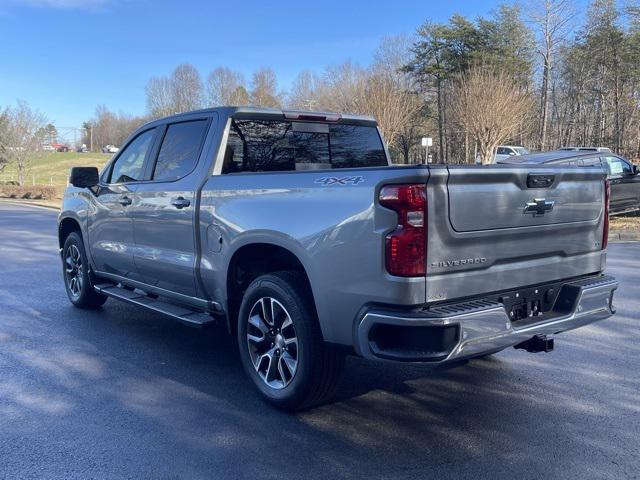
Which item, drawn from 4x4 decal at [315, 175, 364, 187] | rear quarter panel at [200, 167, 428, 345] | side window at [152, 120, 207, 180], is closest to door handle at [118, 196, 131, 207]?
side window at [152, 120, 207, 180]

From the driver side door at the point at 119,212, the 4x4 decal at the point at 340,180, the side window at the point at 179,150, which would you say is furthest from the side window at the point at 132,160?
the 4x4 decal at the point at 340,180

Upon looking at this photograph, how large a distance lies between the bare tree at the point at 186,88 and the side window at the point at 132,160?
47.1 metres

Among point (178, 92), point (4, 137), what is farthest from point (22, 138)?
point (178, 92)

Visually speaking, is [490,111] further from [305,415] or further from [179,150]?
[305,415]

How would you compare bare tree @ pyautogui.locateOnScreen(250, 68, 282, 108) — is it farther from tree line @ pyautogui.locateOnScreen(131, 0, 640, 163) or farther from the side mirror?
the side mirror

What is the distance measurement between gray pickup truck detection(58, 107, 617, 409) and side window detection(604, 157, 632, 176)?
34.6 ft

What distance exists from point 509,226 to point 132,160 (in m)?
3.85

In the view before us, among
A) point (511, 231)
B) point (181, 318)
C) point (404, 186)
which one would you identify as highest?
point (404, 186)

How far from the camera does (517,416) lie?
3.92 metres

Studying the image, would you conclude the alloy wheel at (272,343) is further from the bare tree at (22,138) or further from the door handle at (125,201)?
the bare tree at (22,138)

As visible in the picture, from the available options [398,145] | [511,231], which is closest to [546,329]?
[511,231]

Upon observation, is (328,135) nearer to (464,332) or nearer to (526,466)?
(464,332)

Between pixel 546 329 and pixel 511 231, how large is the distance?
2.19ft

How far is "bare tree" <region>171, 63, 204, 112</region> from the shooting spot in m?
52.2
